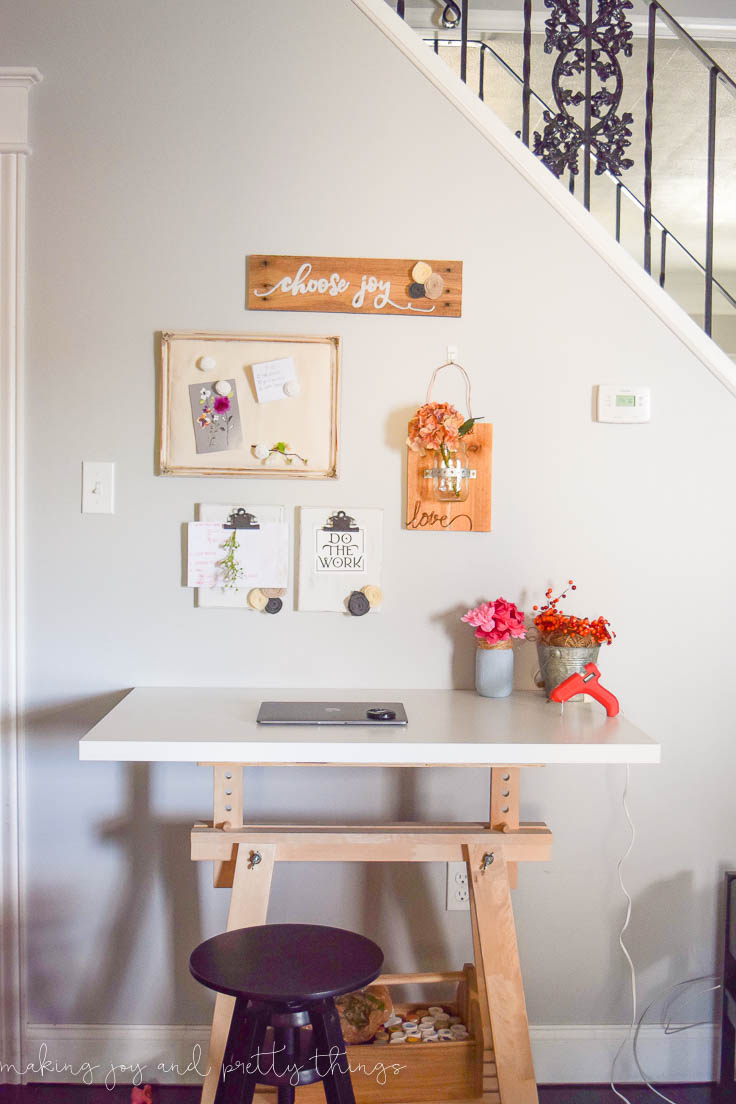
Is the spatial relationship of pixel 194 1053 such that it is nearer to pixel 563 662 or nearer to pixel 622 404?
pixel 563 662

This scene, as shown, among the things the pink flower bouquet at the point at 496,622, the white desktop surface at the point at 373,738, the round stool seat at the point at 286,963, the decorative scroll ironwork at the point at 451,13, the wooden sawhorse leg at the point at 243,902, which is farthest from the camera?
the decorative scroll ironwork at the point at 451,13

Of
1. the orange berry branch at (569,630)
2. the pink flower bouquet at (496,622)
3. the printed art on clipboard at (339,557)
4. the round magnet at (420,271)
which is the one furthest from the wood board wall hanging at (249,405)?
the orange berry branch at (569,630)

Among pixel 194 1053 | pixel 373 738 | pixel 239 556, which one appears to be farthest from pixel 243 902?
pixel 239 556

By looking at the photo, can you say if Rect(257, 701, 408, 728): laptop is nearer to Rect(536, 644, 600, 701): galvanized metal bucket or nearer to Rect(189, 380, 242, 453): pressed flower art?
Rect(536, 644, 600, 701): galvanized metal bucket

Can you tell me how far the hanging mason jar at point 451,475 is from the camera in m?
1.95

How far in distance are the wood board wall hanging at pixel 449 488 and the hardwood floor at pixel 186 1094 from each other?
1281 mm

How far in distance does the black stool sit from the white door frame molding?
2.54 ft

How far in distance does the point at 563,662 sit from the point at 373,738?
0.51m

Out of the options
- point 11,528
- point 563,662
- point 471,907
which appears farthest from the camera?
point 11,528

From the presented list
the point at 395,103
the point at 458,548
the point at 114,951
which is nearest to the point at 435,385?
the point at 458,548

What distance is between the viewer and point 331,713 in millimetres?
1711

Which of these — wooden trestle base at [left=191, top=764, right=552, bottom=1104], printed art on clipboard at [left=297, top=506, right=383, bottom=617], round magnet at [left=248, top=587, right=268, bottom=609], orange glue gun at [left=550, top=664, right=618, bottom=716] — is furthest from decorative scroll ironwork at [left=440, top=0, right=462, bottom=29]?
wooden trestle base at [left=191, top=764, right=552, bottom=1104]

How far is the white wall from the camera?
1.96 m

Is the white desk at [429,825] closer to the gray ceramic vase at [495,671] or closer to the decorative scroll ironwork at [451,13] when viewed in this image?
the gray ceramic vase at [495,671]
